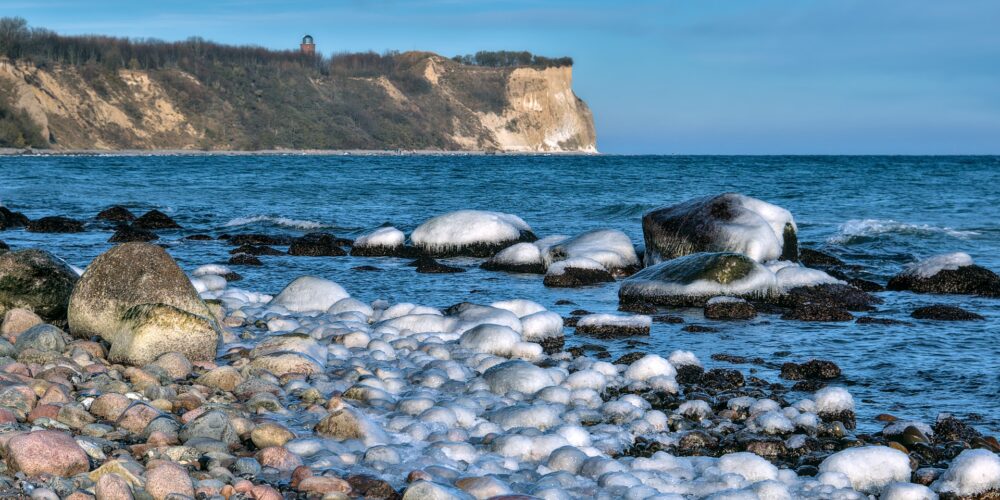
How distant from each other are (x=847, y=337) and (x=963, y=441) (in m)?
3.46

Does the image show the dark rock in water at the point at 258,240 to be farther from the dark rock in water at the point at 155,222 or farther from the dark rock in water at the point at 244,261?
the dark rock in water at the point at 155,222

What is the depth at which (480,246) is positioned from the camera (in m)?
15.8

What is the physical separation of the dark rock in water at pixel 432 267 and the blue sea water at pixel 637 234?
0.85 ft

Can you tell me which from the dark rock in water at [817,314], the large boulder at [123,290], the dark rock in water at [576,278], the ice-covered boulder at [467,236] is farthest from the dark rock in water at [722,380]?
the ice-covered boulder at [467,236]

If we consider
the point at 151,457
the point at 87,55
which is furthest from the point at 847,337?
the point at 87,55

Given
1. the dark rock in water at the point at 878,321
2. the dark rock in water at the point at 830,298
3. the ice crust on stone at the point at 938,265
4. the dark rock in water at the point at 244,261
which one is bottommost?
the dark rock in water at the point at 244,261

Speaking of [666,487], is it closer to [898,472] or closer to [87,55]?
[898,472]

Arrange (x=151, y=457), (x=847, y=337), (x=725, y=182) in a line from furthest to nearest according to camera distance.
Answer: (x=725, y=182)
(x=847, y=337)
(x=151, y=457)

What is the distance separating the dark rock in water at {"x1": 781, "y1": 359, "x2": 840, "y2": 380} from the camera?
743 cm

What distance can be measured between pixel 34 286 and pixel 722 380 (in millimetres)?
6473

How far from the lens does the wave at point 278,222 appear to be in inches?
851

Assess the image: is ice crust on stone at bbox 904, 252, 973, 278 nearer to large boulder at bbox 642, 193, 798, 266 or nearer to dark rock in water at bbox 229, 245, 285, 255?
large boulder at bbox 642, 193, 798, 266

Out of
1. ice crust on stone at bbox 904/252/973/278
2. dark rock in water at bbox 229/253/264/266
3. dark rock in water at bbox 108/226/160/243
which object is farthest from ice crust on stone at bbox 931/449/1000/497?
dark rock in water at bbox 108/226/160/243

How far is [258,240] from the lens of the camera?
18266mm
